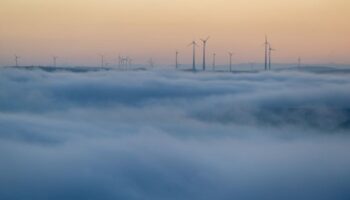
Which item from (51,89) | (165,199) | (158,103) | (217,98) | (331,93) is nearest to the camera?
(165,199)

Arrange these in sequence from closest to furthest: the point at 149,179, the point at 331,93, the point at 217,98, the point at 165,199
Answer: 1. the point at 165,199
2. the point at 149,179
3. the point at 331,93
4. the point at 217,98

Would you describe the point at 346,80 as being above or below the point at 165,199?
above

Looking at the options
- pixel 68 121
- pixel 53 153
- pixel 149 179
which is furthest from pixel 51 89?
pixel 149 179

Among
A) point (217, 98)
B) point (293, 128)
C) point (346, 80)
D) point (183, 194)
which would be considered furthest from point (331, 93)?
point (183, 194)

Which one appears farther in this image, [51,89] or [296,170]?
[51,89]

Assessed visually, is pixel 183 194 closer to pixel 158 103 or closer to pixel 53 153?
pixel 53 153

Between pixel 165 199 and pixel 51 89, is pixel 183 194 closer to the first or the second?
pixel 165 199

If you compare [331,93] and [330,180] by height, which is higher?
[331,93]

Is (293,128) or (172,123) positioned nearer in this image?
(293,128)

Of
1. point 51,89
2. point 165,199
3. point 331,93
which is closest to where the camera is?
point 165,199
